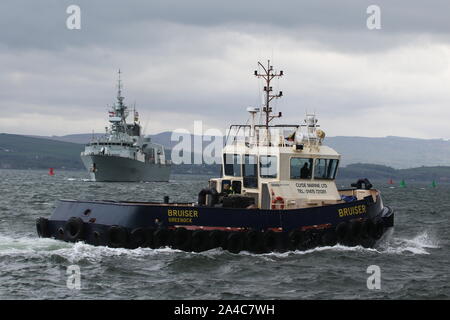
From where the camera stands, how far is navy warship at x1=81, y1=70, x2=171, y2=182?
109 metres

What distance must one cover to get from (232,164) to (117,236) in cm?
532

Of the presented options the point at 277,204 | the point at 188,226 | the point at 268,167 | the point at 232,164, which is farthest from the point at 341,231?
the point at 188,226

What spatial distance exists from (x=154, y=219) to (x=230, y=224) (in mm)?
2229

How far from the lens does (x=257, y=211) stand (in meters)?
21.2

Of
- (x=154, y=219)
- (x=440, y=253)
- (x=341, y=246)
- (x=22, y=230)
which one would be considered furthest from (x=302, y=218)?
(x=22, y=230)

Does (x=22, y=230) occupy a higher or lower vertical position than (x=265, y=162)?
lower

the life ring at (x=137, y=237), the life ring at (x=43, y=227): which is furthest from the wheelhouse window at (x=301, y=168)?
the life ring at (x=43, y=227)

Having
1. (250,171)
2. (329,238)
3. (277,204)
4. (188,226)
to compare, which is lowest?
(329,238)

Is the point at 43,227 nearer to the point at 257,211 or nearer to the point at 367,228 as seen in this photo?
the point at 257,211

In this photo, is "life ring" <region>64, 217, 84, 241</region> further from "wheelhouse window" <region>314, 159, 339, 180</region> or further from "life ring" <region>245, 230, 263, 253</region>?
"wheelhouse window" <region>314, 159, 339, 180</region>
